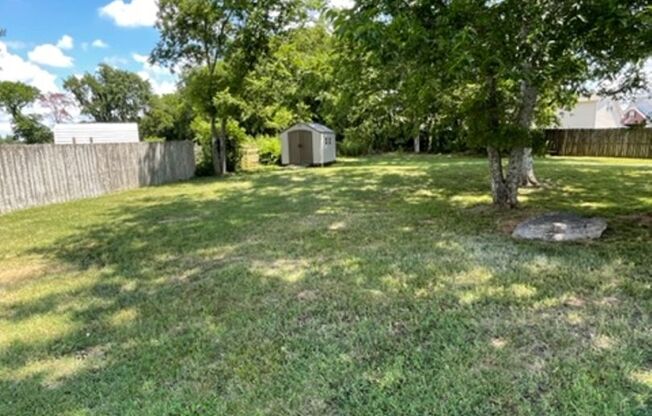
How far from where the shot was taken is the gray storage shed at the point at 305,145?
19.1 metres

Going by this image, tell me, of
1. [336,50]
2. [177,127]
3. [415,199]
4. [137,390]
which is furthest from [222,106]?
[177,127]

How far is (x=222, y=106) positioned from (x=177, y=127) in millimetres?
24566

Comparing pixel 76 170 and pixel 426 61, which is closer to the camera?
pixel 426 61

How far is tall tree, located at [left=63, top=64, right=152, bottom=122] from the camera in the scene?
4991 centimetres

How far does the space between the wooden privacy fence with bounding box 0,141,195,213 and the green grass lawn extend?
3.16 metres

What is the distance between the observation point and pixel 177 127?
123ft

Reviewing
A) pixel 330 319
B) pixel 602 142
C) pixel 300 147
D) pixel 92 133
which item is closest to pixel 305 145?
pixel 300 147

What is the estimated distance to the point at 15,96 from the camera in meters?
37.8

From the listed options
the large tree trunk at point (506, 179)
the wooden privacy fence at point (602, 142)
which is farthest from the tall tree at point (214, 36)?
the wooden privacy fence at point (602, 142)

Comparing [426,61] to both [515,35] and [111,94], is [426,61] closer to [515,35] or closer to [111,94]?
[515,35]

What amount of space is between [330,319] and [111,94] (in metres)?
55.7

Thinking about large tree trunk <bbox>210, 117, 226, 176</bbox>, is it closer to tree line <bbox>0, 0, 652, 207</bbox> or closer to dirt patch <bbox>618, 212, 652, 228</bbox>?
tree line <bbox>0, 0, 652, 207</bbox>

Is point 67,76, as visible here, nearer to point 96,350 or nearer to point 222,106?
point 222,106

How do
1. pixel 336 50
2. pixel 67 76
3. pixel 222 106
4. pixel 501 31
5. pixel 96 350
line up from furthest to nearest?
pixel 67 76 → pixel 222 106 → pixel 336 50 → pixel 501 31 → pixel 96 350
